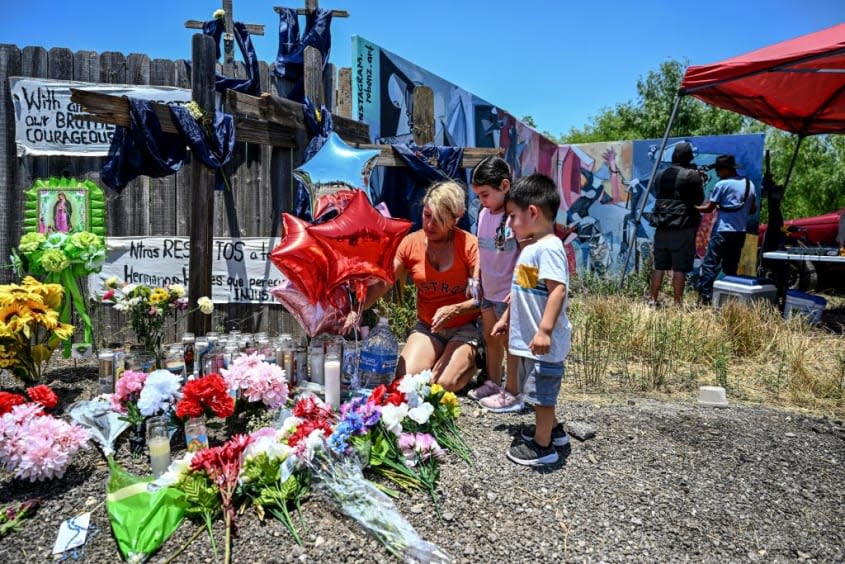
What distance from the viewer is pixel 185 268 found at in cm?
540

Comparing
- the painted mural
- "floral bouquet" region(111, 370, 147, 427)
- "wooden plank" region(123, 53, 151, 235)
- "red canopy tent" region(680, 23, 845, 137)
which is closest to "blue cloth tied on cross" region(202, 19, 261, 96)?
"wooden plank" region(123, 53, 151, 235)

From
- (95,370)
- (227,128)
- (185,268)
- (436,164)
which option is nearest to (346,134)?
(436,164)

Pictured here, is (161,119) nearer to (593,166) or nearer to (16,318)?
(16,318)

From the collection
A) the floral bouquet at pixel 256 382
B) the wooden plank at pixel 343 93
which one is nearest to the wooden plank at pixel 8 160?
the wooden plank at pixel 343 93

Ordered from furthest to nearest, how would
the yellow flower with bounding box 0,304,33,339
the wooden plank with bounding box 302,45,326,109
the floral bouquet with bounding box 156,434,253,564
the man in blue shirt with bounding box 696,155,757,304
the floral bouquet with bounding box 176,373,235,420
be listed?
1. the man in blue shirt with bounding box 696,155,757,304
2. the wooden plank with bounding box 302,45,326,109
3. the yellow flower with bounding box 0,304,33,339
4. the floral bouquet with bounding box 176,373,235,420
5. the floral bouquet with bounding box 156,434,253,564

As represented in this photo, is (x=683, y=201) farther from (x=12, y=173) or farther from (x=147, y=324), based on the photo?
(x=12, y=173)

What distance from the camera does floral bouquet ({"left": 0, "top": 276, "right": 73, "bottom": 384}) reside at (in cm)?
342

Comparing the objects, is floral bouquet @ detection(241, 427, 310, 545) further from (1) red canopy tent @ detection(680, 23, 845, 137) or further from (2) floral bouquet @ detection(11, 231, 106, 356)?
(1) red canopy tent @ detection(680, 23, 845, 137)

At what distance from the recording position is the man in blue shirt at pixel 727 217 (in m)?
7.16

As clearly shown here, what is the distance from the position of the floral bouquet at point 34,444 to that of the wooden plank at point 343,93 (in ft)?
13.4

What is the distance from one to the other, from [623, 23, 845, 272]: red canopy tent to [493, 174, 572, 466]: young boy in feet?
15.3

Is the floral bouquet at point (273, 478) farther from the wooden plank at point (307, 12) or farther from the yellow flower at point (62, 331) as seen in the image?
the wooden plank at point (307, 12)

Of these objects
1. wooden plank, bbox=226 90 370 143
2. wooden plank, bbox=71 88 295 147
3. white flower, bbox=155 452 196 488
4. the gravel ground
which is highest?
wooden plank, bbox=226 90 370 143

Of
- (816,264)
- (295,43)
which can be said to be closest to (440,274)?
(295,43)
